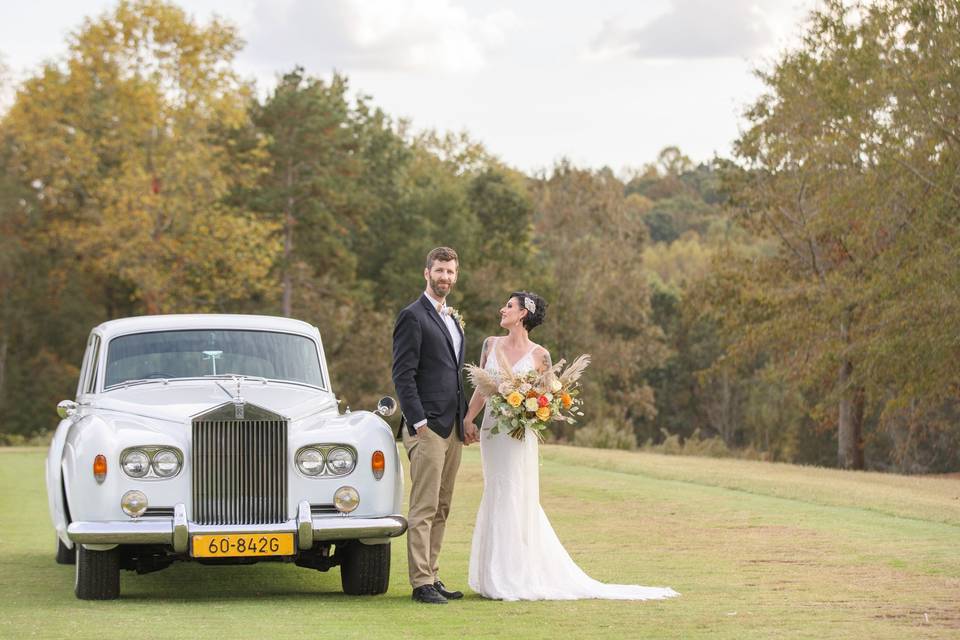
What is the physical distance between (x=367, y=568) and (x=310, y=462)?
953 millimetres

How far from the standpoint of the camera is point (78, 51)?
54.0 m

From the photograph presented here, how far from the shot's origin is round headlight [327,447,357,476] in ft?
33.3

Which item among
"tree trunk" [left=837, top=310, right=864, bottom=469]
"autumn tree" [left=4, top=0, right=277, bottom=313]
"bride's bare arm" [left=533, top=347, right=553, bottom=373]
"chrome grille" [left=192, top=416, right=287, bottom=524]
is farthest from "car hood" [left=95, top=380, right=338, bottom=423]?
"autumn tree" [left=4, top=0, right=277, bottom=313]

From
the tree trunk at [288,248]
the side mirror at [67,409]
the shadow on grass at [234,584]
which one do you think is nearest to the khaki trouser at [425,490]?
the shadow on grass at [234,584]

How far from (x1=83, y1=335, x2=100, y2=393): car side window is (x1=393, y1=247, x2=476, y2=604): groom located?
3.12 metres

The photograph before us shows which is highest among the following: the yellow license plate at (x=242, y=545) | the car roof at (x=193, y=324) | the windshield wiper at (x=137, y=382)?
the car roof at (x=193, y=324)

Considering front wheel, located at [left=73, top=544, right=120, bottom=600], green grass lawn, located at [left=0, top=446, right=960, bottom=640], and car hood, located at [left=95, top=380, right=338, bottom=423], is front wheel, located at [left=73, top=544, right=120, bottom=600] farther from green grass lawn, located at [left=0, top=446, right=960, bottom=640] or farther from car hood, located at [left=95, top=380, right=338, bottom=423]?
car hood, located at [left=95, top=380, right=338, bottom=423]

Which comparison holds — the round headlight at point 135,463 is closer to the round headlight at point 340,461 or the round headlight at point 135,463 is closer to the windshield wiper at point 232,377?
the round headlight at point 340,461

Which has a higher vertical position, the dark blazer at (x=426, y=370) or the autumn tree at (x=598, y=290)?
the autumn tree at (x=598, y=290)

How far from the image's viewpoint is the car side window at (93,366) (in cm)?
1189

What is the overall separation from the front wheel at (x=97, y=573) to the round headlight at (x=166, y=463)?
0.67m

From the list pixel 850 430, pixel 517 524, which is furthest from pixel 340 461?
pixel 850 430

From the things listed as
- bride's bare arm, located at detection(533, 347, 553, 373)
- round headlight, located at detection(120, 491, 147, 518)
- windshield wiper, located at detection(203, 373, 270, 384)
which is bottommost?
round headlight, located at detection(120, 491, 147, 518)

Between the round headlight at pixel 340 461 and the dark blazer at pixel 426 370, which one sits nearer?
the dark blazer at pixel 426 370
